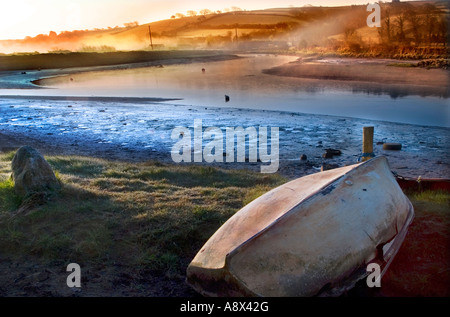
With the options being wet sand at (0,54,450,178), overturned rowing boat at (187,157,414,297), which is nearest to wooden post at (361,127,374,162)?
overturned rowing boat at (187,157,414,297)

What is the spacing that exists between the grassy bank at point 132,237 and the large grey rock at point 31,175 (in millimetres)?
186

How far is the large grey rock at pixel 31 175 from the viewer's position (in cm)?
617

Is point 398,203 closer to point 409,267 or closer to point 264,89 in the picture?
point 409,267

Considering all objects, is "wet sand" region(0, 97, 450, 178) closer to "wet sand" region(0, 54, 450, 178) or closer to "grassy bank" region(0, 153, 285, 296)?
"wet sand" region(0, 54, 450, 178)

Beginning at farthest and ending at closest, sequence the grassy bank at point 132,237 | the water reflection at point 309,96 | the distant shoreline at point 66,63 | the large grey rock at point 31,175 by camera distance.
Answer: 1. the distant shoreline at point 66,63
2. the water reflection at point 309,96
3. the large grey rock at point 31,175
4. the grassy bank at point 132,237

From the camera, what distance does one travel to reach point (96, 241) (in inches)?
201

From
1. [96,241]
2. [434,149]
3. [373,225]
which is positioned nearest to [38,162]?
[96,241]

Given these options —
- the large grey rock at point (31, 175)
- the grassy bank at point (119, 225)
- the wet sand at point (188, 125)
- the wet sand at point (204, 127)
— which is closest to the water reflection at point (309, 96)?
the wet sand at point (188, 125)

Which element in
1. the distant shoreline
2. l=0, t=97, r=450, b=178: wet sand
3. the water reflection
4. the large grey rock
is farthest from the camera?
the distant shoreline

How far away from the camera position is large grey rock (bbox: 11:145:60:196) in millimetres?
6168

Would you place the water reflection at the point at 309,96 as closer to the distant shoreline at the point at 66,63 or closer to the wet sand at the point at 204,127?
the wet sand at the point at 204,127

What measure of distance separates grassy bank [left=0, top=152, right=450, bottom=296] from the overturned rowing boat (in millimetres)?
442

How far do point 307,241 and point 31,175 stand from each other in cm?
437

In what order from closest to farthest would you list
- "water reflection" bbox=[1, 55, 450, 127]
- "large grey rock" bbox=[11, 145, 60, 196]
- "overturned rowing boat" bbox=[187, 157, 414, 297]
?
"overturned rowing boat" bbox=[187, 157, 414, 297], "large grey rock" bbox=[11, 145, 60, 196], "water reflection" bbox=[1, 55, 450, 127]
